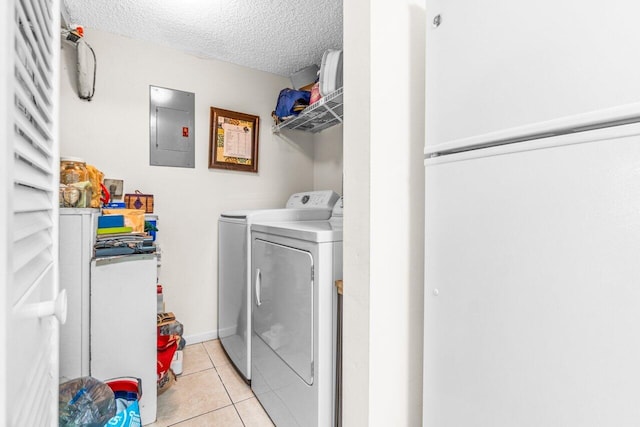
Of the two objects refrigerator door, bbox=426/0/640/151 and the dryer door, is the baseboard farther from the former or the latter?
refrigerator door, bbox=426/0/640/151

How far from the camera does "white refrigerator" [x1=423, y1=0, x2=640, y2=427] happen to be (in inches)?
18.3

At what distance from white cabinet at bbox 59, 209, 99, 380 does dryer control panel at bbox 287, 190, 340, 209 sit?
1459 mm

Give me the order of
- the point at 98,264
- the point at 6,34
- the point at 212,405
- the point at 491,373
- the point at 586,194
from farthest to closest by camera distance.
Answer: the point at 212,405, the point at 98,264, the point at 491,373, the point at 586,194, the point at 6,34

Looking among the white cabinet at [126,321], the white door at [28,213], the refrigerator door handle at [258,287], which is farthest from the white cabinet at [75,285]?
the refrigerator door handle at [258,287]

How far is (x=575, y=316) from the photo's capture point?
506mm

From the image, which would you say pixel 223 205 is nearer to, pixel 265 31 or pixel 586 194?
pixel 265 31

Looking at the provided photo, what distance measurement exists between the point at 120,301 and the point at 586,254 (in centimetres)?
183

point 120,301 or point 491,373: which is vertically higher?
point 491,373

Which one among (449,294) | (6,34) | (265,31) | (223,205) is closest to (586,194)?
(449,294)

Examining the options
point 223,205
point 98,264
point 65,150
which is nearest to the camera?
point 98,264

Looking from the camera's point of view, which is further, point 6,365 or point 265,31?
point 265,31

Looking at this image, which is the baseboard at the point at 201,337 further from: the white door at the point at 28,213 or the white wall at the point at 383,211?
the white wall at the point at 383,211

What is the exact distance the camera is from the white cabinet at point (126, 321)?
144 cm

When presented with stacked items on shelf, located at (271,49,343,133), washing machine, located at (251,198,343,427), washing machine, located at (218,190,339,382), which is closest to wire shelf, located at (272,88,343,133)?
stacked items on shelf, located at (271,49,343,133)
